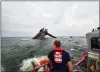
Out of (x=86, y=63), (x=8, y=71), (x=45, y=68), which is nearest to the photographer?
(x=45, y=68)

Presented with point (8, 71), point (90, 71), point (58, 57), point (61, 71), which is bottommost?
point (8, 71)

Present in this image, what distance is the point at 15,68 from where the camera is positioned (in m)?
19.8

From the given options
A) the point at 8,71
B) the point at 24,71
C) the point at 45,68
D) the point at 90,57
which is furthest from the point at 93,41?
the point at 8,71

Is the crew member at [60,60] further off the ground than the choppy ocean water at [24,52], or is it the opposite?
the crew member at [60,60]

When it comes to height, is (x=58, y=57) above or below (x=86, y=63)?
above

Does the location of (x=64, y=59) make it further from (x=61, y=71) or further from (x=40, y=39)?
(x=40, y=39)

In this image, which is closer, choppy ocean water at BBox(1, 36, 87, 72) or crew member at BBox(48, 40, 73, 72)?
crew member at BBox(48, 40, 73, 72)

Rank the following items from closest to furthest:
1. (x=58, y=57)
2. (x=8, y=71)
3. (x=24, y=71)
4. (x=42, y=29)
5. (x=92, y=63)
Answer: (x=58, y=57), (x=92, y=63), (x=24, y=71), (x=8, y=71), (x=42, y=29)

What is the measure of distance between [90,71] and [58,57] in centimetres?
405

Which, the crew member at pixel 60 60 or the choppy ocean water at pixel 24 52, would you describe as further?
the choppy ocean water at pixel 24 52

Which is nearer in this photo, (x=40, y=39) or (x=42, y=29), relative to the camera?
(x=42, y=29)

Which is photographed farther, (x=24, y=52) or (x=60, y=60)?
(x=24, y=52)

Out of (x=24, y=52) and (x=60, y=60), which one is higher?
(x=60, y=60)

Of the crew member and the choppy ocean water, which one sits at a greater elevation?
the crew member
